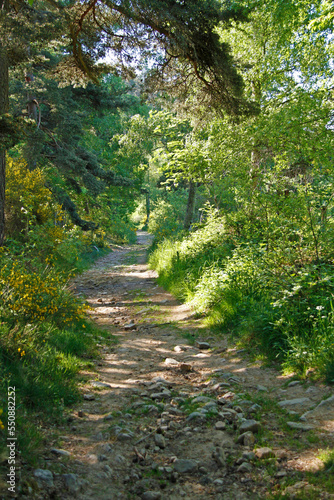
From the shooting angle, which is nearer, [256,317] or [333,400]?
[333,400]

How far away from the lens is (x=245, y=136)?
9328 millimetres

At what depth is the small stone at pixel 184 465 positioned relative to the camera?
283 cm

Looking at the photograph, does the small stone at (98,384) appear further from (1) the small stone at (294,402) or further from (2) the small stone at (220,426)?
(1) the small stone at (294,402)

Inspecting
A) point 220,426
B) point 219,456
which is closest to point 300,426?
point 220,426

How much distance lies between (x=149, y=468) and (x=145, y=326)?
460 cm

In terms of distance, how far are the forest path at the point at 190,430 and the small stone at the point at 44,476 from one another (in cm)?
5

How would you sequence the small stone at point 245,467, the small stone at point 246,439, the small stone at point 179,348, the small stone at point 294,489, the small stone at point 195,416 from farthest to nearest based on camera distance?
the small stone at point 179,348, the small stone at point 195,416, the small stone at point 246,439, the small stone at point 245,467, the small stone at point 294,489

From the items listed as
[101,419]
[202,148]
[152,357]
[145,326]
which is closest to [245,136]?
[202,148]

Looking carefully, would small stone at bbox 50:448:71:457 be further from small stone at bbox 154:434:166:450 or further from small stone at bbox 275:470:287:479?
small stone at bbox 275:470:287:479

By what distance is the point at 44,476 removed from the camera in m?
2.49

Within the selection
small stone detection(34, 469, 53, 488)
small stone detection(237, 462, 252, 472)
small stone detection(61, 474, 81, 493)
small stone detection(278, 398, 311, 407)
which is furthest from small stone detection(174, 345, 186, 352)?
small stone detection(34, 469, 53, 488)

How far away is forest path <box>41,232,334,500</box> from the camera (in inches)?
104

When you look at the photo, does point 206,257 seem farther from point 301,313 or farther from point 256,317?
point 301,313

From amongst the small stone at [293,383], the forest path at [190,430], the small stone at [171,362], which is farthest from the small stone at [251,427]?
the small stone at [171,362]
